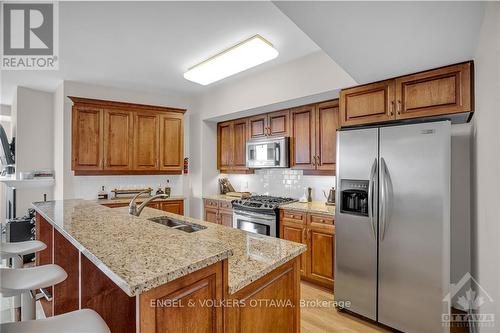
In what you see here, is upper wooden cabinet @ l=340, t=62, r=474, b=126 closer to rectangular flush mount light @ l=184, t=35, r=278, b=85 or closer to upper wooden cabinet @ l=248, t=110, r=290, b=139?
rectangular flush mount light @ l=184, t=35, r=278, b=85

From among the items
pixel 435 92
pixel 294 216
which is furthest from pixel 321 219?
pixel 435 92

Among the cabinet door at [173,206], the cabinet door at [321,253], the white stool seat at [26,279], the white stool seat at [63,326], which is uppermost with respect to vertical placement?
the white stool seat at [63,326]

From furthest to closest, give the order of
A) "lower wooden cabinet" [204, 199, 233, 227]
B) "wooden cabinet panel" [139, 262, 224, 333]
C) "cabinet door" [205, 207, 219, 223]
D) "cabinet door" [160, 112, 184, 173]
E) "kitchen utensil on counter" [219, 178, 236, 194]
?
"kitchen utensil on counter" [219, 178, 236, 194] → "cabinet door" [160, 112, 184, 173] → "cabinet door" [205, 207, 219, 223] → "lower wooden cabinet" [204, 199, 233, 227] → "wooden cabinet panel" [139, 262, 224, 333]

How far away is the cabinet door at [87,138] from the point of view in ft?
12.2

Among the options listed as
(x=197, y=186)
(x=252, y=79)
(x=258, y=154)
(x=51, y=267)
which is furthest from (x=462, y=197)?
(x=197, y=186)

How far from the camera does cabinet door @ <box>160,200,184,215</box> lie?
4371 mm

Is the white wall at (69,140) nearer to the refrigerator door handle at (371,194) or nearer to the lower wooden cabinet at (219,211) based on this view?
the lower wooden cabinet at (219,211)

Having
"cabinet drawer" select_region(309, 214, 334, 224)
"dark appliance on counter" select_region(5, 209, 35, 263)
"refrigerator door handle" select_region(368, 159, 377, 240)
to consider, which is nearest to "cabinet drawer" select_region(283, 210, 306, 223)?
"cabinet drawer" select_region(309, 214, 334, 224)

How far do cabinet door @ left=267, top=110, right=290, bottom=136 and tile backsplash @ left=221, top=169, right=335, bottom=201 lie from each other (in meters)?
0.63

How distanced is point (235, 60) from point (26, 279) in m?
2.45

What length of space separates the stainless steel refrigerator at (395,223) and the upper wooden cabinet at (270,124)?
4.03 feet

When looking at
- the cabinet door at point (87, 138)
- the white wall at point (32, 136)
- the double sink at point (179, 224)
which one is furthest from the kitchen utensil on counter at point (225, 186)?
the white wall at point (32, 136)

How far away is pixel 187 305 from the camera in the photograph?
883 millimetres

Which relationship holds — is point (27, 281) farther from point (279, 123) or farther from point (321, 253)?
point (279, 123)
